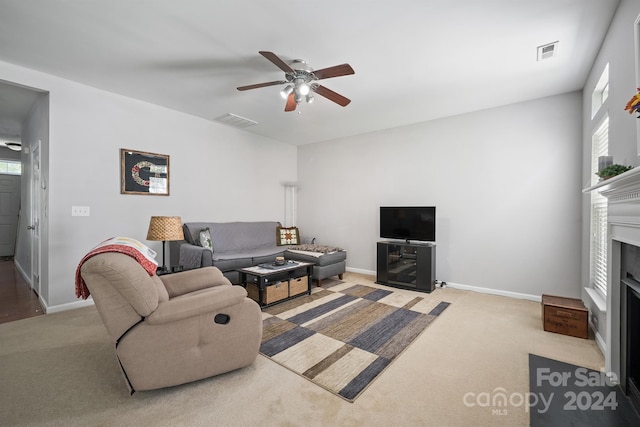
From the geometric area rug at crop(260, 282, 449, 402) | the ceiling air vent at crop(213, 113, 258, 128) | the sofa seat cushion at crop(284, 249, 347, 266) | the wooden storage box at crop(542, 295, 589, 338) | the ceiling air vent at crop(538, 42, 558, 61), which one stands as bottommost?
the geometric area rug at crop(260, 282, 449, 402)

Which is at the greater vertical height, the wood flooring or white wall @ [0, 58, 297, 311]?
white wall @ [0, 58, 297, 311]

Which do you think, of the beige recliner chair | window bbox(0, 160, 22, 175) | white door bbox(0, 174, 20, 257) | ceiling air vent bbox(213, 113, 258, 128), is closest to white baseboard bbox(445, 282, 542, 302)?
the beige recliner chair

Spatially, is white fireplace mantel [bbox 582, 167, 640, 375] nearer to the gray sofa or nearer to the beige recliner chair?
the beige recliner chair

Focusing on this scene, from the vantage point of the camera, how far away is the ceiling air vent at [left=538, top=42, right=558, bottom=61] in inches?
99.8

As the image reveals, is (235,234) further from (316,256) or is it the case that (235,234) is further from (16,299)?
(16,299)

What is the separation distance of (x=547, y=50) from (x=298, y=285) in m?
3.67

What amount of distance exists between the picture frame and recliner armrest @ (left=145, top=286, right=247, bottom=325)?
2748 mm

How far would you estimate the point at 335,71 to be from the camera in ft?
7.91

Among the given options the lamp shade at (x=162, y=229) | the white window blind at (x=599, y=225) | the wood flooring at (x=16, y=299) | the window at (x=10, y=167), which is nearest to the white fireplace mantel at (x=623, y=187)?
the white window blind at (x=599, y=225)

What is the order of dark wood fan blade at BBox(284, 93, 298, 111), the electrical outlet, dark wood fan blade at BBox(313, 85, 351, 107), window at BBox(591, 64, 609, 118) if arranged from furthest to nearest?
the electrical outlet → dark wood fan blade at BBox(284, 93, 298, 111) → dark wood fan blade at BBox(313, 85, 351, 107) → window at BBox(591, 64, 609, 118)

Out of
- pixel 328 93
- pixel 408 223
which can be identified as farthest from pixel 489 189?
Answer: pixel 328 93

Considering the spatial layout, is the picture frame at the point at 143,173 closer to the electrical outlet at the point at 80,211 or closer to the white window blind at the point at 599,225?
the electrical outlet at the point at 80,211

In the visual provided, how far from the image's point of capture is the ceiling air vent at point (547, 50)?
2.54m

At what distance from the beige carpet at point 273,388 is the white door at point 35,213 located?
1.48m
